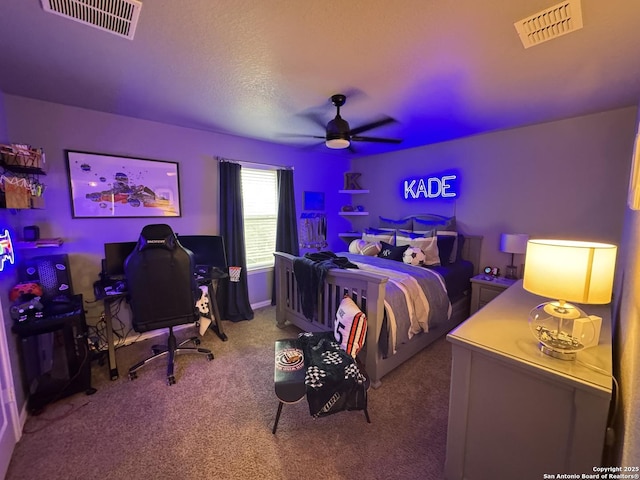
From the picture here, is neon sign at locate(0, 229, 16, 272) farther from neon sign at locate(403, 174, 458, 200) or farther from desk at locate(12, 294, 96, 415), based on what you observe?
neon sign at locate(403, 174, 458, 200)

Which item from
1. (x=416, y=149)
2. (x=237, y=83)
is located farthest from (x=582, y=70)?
(x=237, y=83)

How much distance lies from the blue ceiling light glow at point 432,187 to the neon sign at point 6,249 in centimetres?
423

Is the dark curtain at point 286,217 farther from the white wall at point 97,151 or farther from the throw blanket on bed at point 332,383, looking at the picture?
the throw blanket on bed at point 332,383

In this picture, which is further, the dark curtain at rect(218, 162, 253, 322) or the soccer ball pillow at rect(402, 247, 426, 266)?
the dark curtain at rect(218, 162, 253, 322)

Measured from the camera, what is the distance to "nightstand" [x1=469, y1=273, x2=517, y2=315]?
2.95 m

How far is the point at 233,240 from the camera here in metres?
3.36

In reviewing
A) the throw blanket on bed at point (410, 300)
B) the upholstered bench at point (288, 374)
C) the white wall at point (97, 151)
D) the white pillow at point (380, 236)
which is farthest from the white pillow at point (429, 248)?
the white wall at point (97, 151)

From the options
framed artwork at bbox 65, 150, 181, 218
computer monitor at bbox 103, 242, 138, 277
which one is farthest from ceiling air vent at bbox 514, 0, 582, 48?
computer monitor at bbox 103, 242, 138, 277

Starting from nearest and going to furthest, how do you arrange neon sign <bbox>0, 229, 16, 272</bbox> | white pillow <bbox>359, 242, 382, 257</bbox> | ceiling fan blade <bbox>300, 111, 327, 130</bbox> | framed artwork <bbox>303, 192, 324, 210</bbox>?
neon sign <bbox>0, 229, 16, 272</bbox>
ceiling fan blade <bbox>300, 111, 327, 130</bbox>
white pillow <bbox>359, 242, 382, 257</bbox>
framed artwork <bbox>303, 192, 324, 210</bbox>

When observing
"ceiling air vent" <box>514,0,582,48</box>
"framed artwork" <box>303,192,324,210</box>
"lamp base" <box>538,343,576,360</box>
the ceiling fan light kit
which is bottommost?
"lamp base" <box>538,343,576,360</box>

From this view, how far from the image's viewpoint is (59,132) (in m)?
2.36

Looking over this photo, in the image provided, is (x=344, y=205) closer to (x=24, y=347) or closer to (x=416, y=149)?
(x=416, y=149)

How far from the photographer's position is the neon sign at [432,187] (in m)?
3.56

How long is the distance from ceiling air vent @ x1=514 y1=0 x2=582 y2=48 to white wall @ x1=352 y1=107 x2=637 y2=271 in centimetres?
185
